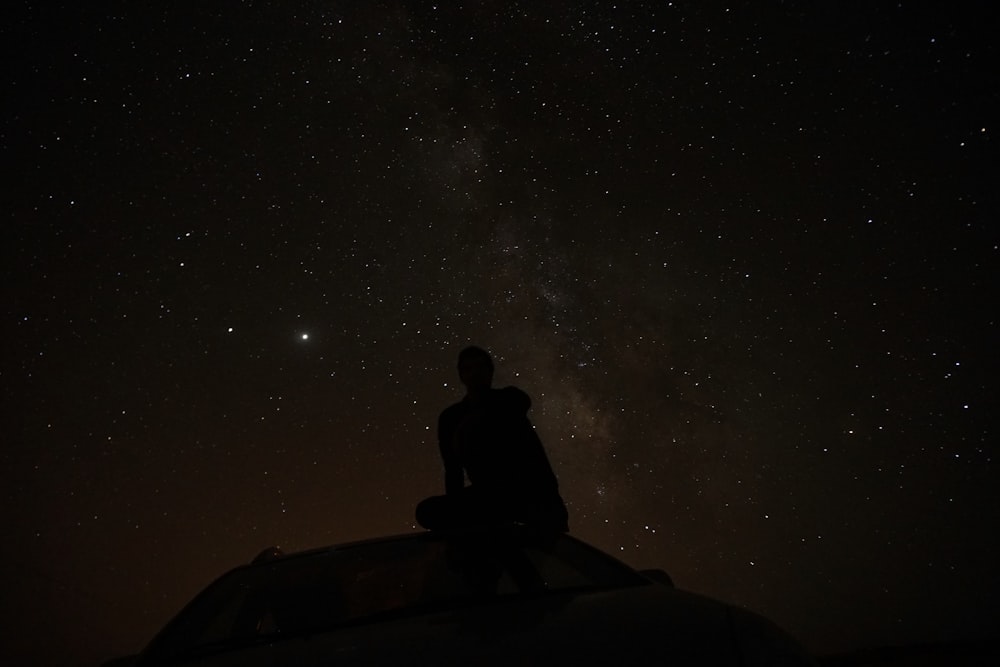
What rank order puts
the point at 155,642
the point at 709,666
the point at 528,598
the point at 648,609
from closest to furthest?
the point at 709,666 < the point at 648,609 < the point at 528,598 < the point at 155,642

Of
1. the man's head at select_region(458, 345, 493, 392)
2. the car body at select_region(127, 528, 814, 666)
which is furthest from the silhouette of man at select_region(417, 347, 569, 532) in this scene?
the car body at select_region(127, 528, 814, 666)

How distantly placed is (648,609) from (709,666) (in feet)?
1.35

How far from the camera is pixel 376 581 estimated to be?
2447mm

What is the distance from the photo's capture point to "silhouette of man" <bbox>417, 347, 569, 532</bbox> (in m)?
3.27

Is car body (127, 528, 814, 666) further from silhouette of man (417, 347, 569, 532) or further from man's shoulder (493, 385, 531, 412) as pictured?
man's shoulder (493, 385, 531, 412)

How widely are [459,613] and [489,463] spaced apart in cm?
166

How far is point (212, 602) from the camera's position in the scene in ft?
8.01

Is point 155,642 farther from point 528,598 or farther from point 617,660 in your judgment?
point 617,660

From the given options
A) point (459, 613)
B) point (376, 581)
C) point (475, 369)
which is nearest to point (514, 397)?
point (475, 369)

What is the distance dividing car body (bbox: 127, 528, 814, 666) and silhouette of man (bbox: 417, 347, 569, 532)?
0.61 metres

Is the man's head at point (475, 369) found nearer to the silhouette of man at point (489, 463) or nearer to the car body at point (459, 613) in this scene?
the silhouette of man at point (489, 463)

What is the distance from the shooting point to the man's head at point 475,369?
12.2ft

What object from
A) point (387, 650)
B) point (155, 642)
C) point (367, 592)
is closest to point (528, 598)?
point (387, 650)

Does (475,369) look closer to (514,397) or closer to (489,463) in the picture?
(514,397)
